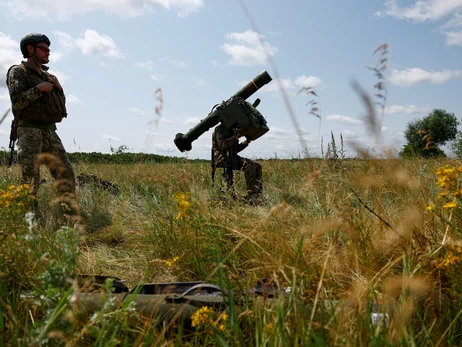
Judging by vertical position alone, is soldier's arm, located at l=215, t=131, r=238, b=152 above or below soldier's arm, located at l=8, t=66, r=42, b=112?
below

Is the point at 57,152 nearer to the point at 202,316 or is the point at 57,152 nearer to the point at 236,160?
the point at 236,160

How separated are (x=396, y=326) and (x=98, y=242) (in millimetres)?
3385

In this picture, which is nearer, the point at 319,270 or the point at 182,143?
the point at 319,270

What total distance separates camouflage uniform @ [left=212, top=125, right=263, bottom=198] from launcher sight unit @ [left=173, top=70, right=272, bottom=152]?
0.45ft

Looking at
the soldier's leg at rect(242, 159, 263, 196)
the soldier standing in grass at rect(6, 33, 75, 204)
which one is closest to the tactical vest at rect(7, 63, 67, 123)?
the soldier standing in grass at rect(6, 33, 75, 204)

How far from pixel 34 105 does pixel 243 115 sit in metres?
2.73

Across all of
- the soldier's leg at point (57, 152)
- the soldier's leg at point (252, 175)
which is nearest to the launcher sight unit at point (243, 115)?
the soldier's leg at point (252, 175)

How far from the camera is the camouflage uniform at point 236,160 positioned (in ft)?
20.4

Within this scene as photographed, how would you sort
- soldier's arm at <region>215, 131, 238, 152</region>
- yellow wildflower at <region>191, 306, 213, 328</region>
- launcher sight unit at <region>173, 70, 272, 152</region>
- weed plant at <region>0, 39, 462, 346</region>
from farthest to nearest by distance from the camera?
soldier's arm at <region>215, 131, 238, 152</region>, launcher sight unit at <region>173, 70, 272, 152</region>, yellow wildflower at <region>191, 306, 213, 328</region>, weed plant at <region>0, 39, 462, 346</region>

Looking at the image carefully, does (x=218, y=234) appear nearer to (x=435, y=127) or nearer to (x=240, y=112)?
(x=240, y=112)

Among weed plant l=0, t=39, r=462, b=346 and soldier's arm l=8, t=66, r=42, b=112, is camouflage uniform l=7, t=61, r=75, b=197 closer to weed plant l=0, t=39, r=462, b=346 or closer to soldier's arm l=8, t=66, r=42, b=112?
soldier's arm l=8, t=66, r=42, b=112

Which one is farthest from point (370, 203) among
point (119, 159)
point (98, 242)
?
point (119, 159)

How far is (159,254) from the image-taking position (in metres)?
3.01

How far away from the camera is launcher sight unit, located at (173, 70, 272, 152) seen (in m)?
5.98
